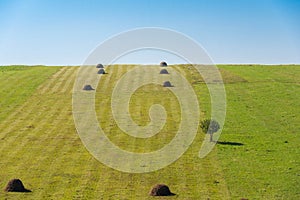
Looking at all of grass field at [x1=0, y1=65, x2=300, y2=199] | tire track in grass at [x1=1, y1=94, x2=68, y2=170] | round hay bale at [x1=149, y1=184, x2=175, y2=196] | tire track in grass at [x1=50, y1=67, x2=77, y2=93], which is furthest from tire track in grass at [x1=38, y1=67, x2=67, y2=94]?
round hay bale at [x1=149, y1=184, x2=175, y2=196]

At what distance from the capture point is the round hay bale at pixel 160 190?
144 ft

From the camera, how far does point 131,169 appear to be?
167 ft

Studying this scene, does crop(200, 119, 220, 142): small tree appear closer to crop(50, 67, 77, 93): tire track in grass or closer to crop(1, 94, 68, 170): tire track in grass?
crop(1, 94, 68, 170): tire track in grass

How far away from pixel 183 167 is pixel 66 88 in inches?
1811

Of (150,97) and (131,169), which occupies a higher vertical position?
(150,97)

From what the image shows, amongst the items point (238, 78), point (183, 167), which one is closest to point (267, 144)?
point (183, 167)

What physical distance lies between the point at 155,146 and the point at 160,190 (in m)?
14.7

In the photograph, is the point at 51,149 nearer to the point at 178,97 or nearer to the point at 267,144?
the point at 267,144

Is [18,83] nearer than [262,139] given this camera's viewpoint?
No

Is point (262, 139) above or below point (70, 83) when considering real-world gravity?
below

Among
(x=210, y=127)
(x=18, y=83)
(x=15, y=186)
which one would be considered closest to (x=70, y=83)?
(x=18, y=83)

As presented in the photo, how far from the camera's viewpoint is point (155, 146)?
58.4 metres

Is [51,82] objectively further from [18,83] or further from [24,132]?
[24,132]

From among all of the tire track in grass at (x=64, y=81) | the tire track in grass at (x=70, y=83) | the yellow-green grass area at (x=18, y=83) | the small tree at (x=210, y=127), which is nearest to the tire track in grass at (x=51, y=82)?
the tire track in grass at (x=64, y=81)
